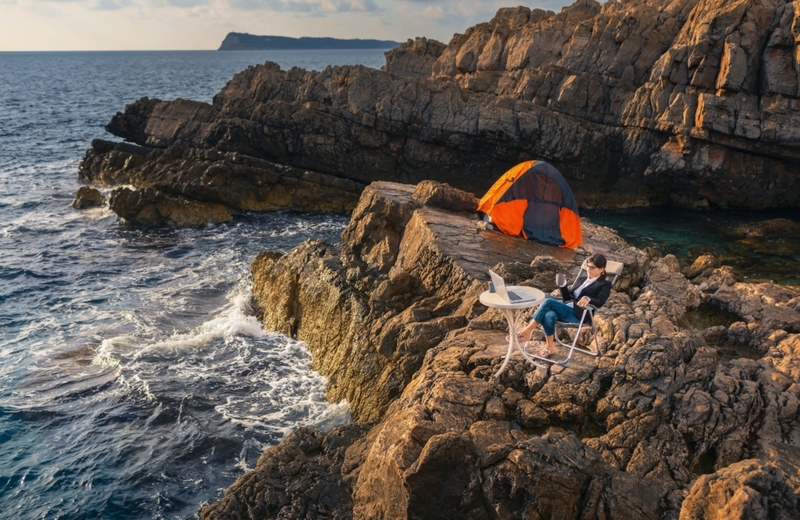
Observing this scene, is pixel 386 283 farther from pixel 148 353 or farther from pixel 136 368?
pixel 148 353

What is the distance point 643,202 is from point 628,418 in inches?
1062

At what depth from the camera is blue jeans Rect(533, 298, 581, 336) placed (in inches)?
353

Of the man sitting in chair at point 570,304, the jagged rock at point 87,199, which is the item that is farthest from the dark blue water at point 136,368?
the man sitting in chair at point 570,304

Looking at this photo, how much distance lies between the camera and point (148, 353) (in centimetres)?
1623

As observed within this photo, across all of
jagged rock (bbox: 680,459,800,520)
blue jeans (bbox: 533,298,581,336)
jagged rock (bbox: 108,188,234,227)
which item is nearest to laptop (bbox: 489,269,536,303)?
blue jeans (bbox: 533,298,581,336)

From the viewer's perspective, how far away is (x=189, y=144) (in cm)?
3684

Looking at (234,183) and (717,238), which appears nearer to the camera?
(717,238)

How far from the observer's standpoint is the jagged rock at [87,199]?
3080 cm

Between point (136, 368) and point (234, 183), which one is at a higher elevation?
point (234, 183)

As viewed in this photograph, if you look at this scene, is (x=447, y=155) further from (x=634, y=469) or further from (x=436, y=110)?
(x=634, y=469)

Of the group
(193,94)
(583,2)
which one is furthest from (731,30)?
(193,94)

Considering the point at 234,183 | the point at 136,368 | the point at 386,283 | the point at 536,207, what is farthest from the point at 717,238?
the point at 136,368

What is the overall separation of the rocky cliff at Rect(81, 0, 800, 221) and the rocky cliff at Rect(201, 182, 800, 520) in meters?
18.3

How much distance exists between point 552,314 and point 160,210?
23666 mm
